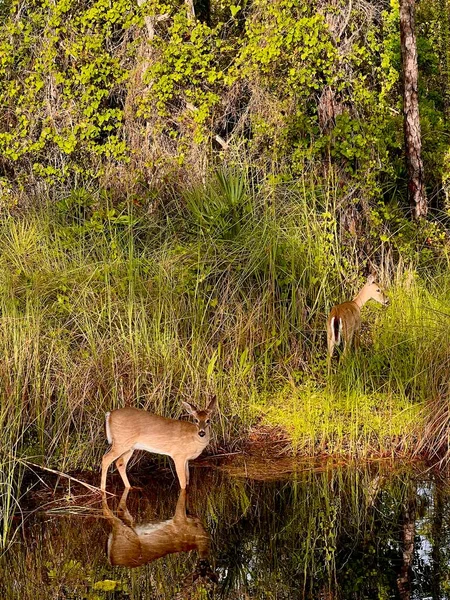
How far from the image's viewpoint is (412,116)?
44.7 ft

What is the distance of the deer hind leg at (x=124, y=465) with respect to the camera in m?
7.71

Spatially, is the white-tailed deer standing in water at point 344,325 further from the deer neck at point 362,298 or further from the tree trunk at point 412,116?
the tree trunk at point 412,116

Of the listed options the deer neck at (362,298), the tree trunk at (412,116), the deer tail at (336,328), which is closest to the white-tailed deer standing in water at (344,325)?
the deer tail at (336,328)

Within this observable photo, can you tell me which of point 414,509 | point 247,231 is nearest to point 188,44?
point 247,231

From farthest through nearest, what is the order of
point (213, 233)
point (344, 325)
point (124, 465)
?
point (213, 233) → point (344, 325) → point (124, 465)

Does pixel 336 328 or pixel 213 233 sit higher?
pixel 213 233

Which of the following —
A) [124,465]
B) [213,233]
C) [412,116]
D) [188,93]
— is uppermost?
[188,93]

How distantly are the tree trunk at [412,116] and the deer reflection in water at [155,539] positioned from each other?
733cm

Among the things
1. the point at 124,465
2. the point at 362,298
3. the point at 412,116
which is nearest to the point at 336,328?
the point at 362,298

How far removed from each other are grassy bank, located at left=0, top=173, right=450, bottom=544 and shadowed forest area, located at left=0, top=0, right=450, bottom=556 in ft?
0.07

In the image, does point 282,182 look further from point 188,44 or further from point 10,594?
point 10,594

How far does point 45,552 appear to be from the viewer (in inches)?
254

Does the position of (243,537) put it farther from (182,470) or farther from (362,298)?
(362,298)

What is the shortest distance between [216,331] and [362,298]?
171 cm
